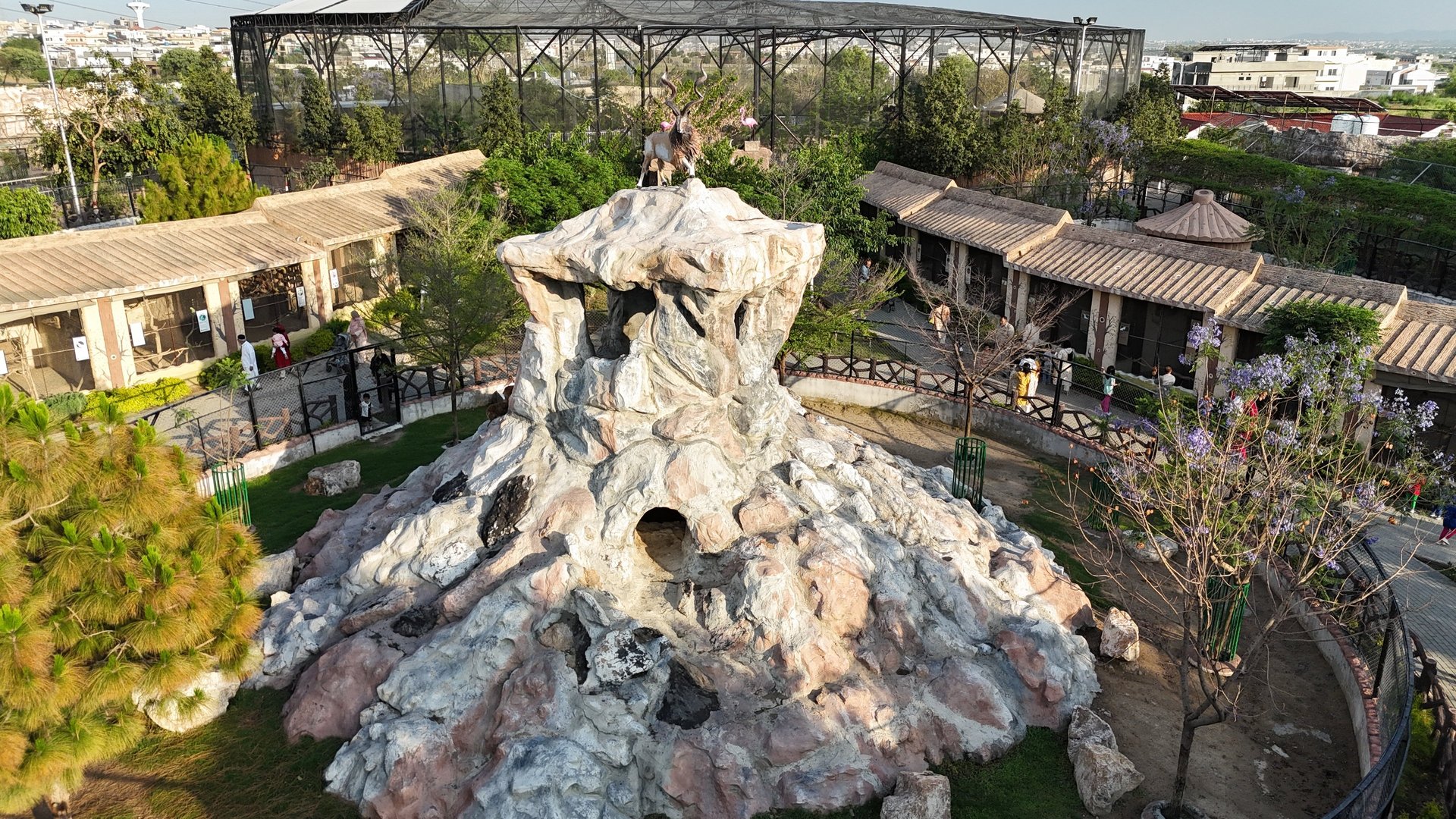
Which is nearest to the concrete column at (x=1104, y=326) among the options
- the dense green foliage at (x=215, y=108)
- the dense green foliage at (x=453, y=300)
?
the dense green foliage at (x=453, y=300)

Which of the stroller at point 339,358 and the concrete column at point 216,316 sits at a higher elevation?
the concrete column at point 216,316

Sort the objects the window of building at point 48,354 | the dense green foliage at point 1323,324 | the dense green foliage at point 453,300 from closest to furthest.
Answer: the dense green foliage at point 1323,324 < the dense green foliage at point 453,300 < the window of building at point 48,354

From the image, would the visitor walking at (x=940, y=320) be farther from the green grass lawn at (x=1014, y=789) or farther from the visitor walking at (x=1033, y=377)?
the green grass lawn at (x=1014, y=789)

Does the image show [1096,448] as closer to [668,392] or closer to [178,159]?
[668,392]

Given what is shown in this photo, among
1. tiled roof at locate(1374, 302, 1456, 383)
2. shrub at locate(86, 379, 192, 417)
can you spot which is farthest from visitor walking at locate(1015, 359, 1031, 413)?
shrub at locate(86, 379, 192, 417)

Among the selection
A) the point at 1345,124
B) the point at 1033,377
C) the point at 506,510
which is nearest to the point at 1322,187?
the point at 1033,377

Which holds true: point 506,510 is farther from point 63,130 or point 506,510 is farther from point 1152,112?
point 1152,112

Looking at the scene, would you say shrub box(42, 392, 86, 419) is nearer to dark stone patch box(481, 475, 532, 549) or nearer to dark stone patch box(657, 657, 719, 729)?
dark stone patch box(481, 475, 532, 549)
